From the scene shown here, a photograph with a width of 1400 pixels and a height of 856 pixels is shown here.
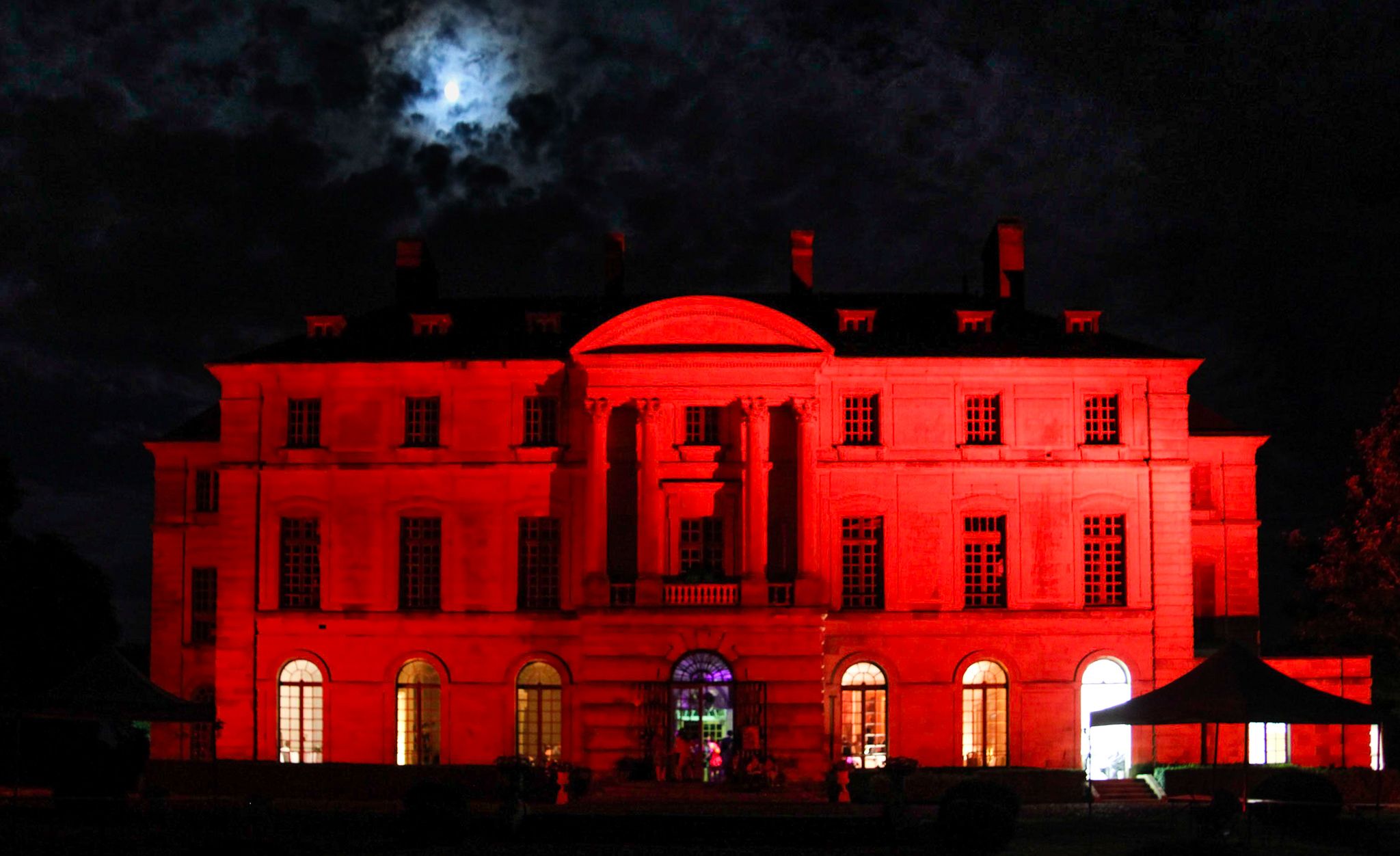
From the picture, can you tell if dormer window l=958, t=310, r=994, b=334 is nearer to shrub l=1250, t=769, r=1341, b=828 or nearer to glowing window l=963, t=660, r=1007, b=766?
glowing window l=963, t=660, r=1007, b=766

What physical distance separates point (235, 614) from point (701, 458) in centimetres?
1296

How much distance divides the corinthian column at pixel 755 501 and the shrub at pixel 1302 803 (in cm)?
1440

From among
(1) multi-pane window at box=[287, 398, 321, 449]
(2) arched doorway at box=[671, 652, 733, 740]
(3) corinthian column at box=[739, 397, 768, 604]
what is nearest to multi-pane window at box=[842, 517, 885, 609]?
(3) corinthian column at box=[739, 397, 768, 604]

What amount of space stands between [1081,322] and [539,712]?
17.6 m

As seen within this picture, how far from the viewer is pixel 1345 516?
47.7 m

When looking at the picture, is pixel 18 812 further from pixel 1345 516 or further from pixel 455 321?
pixel 1345 516

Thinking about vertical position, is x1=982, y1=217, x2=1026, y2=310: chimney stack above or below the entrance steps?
above

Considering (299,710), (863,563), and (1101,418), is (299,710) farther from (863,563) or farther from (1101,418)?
(1101,418)

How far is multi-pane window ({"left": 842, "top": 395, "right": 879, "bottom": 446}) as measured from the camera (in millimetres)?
45781

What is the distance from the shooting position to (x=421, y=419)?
153ft

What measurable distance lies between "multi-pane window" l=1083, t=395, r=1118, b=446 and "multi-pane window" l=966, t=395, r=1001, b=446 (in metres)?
2.30

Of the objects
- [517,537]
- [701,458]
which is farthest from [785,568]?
[517,537]

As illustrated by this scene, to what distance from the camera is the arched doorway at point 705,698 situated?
43.7m

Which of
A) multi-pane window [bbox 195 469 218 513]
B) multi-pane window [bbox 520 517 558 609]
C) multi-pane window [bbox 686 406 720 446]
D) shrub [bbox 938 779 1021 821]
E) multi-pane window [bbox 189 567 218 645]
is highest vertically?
multi-pane window [bbox 686 406 720 446]
